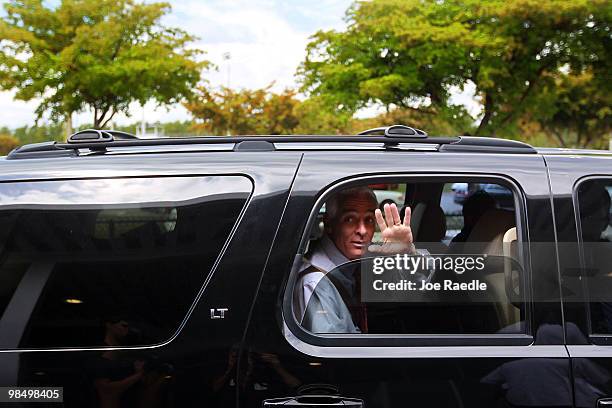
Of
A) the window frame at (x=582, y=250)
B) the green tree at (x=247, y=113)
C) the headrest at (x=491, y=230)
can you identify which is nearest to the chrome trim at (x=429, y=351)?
the window frame at (x=582, y=250)

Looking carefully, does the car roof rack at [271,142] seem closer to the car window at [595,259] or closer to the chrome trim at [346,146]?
the chrome trim at [346,146]

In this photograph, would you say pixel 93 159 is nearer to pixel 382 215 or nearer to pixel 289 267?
pixel 289 267

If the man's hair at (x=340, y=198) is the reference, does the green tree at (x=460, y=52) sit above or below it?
above

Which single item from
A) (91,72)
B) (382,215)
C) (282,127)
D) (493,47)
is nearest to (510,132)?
(493,47)

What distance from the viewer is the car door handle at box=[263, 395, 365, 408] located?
2.10 meters

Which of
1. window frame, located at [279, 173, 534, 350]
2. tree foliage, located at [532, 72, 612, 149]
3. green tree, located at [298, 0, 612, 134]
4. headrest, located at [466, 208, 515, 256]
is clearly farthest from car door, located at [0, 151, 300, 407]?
tree foliage, located at [532, 72, 612, 149]

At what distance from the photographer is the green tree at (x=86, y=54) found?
23.4 meters

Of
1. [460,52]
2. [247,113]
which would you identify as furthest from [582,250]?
[247,113]

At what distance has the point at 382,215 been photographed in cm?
258

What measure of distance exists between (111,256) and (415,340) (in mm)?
975

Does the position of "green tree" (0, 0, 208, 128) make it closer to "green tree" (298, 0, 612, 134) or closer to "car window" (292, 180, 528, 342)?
"green tree" (298, 0, 612, 134)

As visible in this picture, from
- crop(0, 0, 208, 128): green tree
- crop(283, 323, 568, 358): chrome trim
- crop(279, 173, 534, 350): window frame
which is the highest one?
crop(0, 0, 208, 128): green tree

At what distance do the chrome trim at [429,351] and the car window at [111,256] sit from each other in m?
0.38

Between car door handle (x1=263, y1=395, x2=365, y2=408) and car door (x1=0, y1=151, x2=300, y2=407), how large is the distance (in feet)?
0.46
